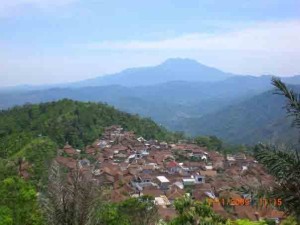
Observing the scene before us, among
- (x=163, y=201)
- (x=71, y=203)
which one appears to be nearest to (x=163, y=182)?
(x=163, y=201)

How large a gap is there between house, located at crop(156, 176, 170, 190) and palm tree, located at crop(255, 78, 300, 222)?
30.2 m

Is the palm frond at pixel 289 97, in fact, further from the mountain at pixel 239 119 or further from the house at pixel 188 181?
the mountain at pixel 239 119

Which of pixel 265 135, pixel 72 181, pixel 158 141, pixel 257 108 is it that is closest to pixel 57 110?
pixel 158 141

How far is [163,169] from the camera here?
41.0 metres

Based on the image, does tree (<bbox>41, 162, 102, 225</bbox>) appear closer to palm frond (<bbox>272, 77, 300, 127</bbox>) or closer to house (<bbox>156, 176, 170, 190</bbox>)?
palm frond (<bbox>272, 77, 300, 127</bbox>)

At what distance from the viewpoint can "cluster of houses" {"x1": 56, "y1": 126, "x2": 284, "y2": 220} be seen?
1056 inches

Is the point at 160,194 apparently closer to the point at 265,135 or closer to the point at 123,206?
the point at 123,206

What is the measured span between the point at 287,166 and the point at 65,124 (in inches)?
1984

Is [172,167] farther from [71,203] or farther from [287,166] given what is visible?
[287,166]

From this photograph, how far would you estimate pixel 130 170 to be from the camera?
38.3 metres

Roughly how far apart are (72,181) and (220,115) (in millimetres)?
177012

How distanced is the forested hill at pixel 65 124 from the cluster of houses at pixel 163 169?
7.69ft

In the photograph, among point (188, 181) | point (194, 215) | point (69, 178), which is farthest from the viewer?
point (188, 181)

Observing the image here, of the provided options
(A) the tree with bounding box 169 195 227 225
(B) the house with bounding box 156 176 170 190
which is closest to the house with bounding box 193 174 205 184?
(B) the house with bounding box 156 176 170 190
